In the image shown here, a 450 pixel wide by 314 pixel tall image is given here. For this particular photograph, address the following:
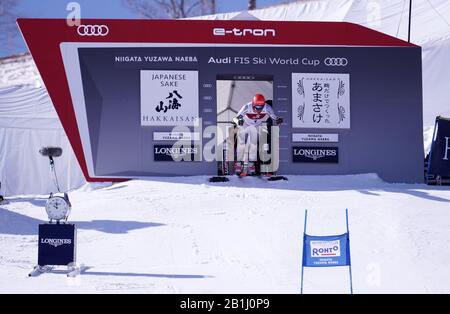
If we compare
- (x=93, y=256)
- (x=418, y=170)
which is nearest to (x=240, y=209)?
(x=93, y=256)

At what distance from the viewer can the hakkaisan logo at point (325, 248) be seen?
260 inches

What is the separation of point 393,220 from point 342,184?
3.66 m

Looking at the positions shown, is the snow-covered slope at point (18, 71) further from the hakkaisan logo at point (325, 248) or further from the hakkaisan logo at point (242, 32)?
the hakkaisan logo at point (325, 248)

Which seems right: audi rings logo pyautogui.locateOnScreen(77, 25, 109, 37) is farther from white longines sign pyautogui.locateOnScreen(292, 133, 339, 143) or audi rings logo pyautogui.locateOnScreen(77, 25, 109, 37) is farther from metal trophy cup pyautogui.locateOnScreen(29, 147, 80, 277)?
metal trophy cup pyautogui.locateOnScreen(29, 147, 80, 277)

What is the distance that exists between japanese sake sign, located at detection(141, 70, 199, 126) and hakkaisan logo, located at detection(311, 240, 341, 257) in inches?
357

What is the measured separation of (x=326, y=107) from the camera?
51.2ft

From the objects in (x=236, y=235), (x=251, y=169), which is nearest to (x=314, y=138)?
(x=251, y=169)

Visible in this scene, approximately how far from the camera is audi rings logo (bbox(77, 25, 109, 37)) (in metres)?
15.3

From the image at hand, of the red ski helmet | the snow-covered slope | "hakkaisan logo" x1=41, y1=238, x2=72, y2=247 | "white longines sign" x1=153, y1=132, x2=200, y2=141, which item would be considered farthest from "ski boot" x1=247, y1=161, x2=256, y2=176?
the snow-covered slope

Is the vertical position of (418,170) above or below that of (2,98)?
below

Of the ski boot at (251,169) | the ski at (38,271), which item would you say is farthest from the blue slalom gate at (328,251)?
the ski boot at (251,169)

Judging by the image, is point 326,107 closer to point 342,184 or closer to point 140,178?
point 342,184

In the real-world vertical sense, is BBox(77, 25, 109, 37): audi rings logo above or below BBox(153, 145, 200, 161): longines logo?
above

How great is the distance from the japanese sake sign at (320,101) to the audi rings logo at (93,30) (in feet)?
14.6
